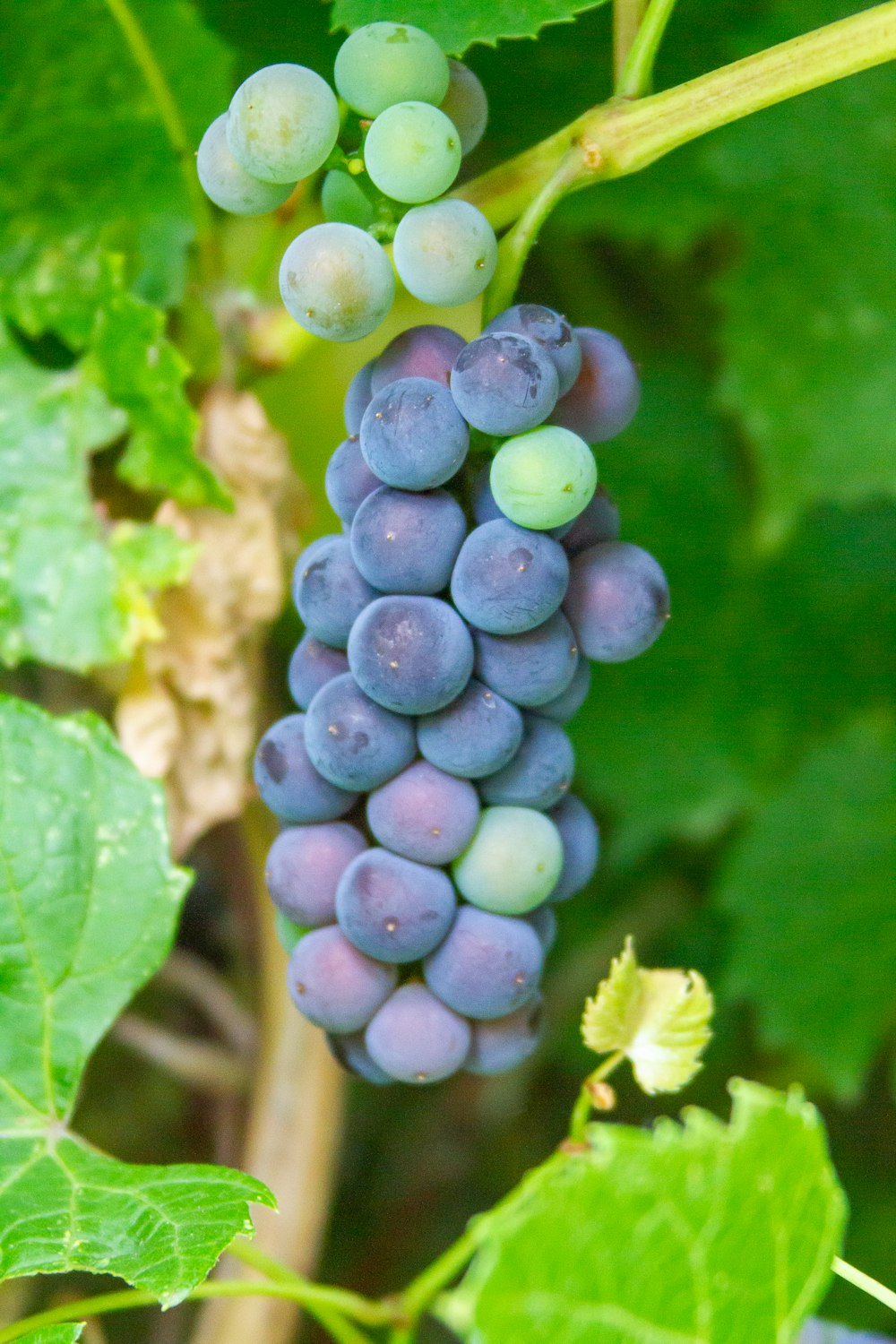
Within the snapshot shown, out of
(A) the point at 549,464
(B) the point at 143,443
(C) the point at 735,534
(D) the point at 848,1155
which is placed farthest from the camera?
(C) the point at 735,534

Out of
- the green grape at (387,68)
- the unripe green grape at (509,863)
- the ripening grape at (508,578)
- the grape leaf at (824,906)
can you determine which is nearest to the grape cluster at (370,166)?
the green grape at (387,68)

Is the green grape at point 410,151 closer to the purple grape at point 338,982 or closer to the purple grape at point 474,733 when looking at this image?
the purple grape at point 474,733

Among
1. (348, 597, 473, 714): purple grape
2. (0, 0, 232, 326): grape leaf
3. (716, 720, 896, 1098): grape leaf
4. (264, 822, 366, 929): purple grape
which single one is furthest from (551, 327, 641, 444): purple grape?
(716, 720, 896, 1098): grape leaf

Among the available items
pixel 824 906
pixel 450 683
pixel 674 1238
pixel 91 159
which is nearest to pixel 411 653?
pixel 450 683

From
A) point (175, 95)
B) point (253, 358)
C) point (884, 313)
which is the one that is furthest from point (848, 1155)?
point (175, 95)

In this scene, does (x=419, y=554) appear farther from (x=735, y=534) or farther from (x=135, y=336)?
(x=735, y=534)

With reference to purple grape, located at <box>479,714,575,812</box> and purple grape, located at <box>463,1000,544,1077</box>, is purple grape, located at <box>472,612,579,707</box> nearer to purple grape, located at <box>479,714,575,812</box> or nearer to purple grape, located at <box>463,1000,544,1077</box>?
purple grape, located at <box>479,714,575,812</box>
